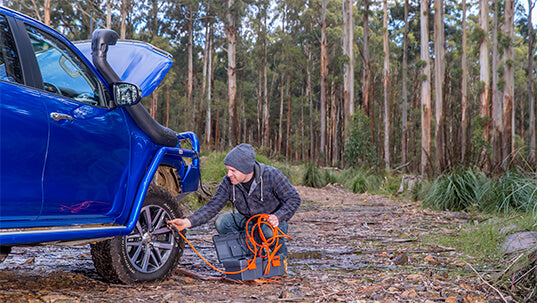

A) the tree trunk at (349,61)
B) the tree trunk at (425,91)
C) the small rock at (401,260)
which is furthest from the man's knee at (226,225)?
the tree trunk at (349,61)

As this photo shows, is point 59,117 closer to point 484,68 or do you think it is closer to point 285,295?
point 285,295

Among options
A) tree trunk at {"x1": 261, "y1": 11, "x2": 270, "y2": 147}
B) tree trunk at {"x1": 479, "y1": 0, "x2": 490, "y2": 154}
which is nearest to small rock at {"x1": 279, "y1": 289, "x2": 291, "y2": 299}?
tree trunk at {"x1": 479, "y1": 0, "x2": 490, "y2": 154}

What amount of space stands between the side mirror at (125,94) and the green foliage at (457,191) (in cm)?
731

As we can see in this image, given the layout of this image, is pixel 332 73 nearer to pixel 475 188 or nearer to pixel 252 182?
pixel 475 188

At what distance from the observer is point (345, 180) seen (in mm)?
18609

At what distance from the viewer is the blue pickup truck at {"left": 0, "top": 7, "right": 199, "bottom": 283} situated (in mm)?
2852

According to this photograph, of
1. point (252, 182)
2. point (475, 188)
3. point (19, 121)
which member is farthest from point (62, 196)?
point (475, 188)

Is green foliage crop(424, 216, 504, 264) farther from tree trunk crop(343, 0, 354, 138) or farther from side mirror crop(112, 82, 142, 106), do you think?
tree trunk crop(343, 0, 354, 138)

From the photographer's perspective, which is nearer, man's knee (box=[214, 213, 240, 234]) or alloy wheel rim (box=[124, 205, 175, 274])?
alloy wheel rim (box=[124, 205, 175, 274])

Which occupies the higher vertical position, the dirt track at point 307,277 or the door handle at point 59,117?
the door handle at point 59,117

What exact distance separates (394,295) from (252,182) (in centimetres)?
149

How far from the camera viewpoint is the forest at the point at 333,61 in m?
23.2

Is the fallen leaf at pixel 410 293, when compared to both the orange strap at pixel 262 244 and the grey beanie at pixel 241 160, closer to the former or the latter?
the orange strap at pixel 262 244

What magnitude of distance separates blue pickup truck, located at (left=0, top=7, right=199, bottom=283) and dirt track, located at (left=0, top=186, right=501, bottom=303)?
1.04 feet
